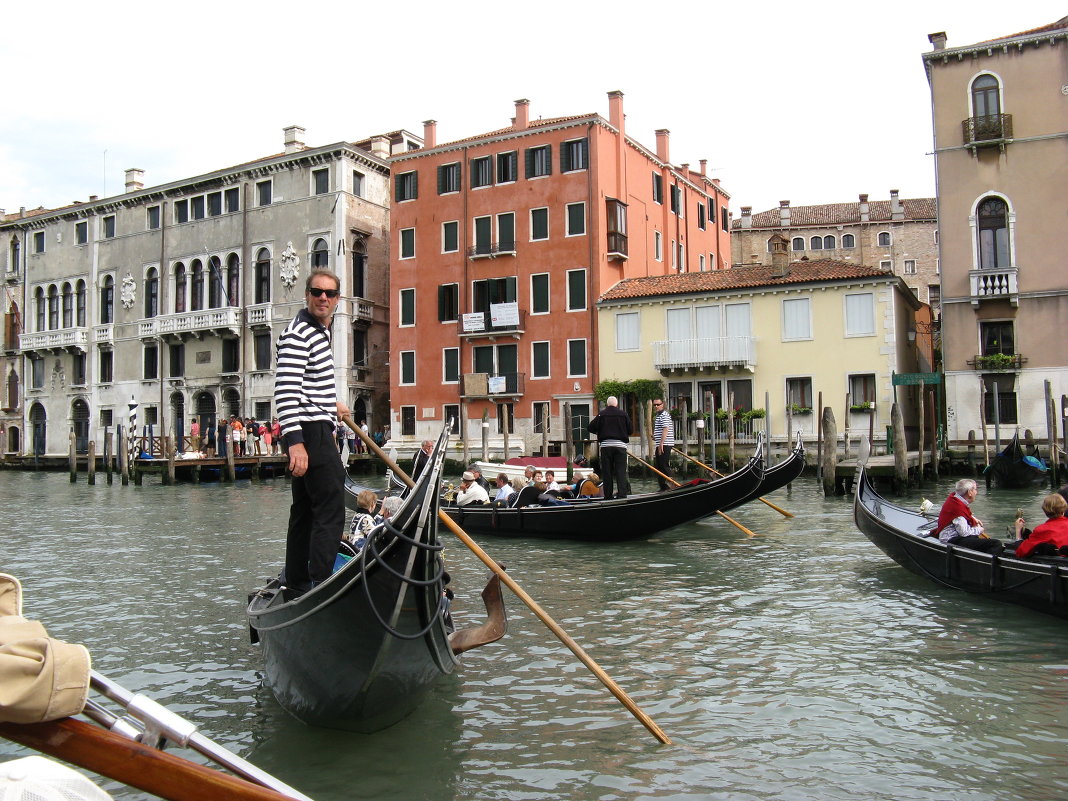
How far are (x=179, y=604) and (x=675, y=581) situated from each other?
→ 3474mm

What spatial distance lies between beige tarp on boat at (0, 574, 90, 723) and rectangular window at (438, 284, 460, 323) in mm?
21604

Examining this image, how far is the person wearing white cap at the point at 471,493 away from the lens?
10508 millimetres

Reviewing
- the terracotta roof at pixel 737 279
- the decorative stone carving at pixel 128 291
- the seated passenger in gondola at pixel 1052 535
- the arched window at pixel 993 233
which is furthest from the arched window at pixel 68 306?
the seated passenger in gondola at pixel 1052 535

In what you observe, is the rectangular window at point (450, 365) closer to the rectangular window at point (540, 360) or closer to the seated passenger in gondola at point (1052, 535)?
the rectangular window at point (540, 360)

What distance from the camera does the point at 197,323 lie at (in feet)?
87.6

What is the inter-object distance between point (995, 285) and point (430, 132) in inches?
544

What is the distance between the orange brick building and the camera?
70.8ft

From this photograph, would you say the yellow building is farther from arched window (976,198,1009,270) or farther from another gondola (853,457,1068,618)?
another gondola (853,457,1068,618)

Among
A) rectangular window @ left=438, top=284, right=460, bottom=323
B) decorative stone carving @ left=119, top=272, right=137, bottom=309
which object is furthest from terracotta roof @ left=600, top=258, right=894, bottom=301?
decorative stone carving @ left=119, top=272, right=137, bottom=309

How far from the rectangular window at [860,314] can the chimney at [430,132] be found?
11258 millimetres

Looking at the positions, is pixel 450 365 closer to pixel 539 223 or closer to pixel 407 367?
pixel 407 367

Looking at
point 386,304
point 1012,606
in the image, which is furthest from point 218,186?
point 1012,606

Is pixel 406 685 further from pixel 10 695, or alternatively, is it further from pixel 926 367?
pixel 926 367

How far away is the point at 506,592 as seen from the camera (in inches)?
258
